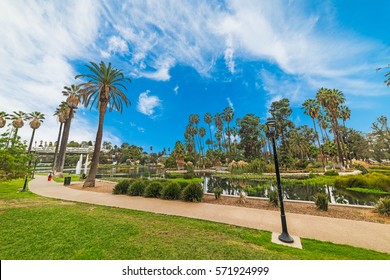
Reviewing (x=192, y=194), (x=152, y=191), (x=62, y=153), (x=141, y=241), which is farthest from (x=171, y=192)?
(x=62, y=153)

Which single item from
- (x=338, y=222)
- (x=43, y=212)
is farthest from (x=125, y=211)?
(x=338, y=222)

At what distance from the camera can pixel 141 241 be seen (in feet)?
14.5

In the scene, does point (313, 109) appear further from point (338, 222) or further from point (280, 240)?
point (280, 240)

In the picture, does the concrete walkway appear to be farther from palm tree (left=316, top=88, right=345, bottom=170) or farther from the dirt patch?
palm tree (left=316, top=88, right=345, bottom=170)

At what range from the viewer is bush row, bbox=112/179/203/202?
10.0m

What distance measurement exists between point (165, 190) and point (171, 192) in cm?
46

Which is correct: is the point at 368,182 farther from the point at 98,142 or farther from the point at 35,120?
the point at 35,120

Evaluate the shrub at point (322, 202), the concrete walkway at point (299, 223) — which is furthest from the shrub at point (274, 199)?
the shrub at point (322, 202)

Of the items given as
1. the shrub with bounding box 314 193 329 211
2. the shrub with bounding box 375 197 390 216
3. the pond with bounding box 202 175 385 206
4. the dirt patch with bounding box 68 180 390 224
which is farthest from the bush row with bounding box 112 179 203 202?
the shrub with bounding box 375 197 390 216

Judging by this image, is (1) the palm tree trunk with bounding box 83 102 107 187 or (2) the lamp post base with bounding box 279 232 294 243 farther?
(1) the palm tree trunk with bounding box 83 102 107 187

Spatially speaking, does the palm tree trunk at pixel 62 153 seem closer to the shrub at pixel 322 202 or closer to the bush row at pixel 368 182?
the shrub at pixel 322 202

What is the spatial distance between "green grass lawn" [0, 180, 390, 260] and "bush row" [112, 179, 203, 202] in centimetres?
350

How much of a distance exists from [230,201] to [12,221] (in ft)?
32.5

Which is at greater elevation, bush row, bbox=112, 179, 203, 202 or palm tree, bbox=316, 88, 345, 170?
palm tree, bbox=316, 88, 345, 170
